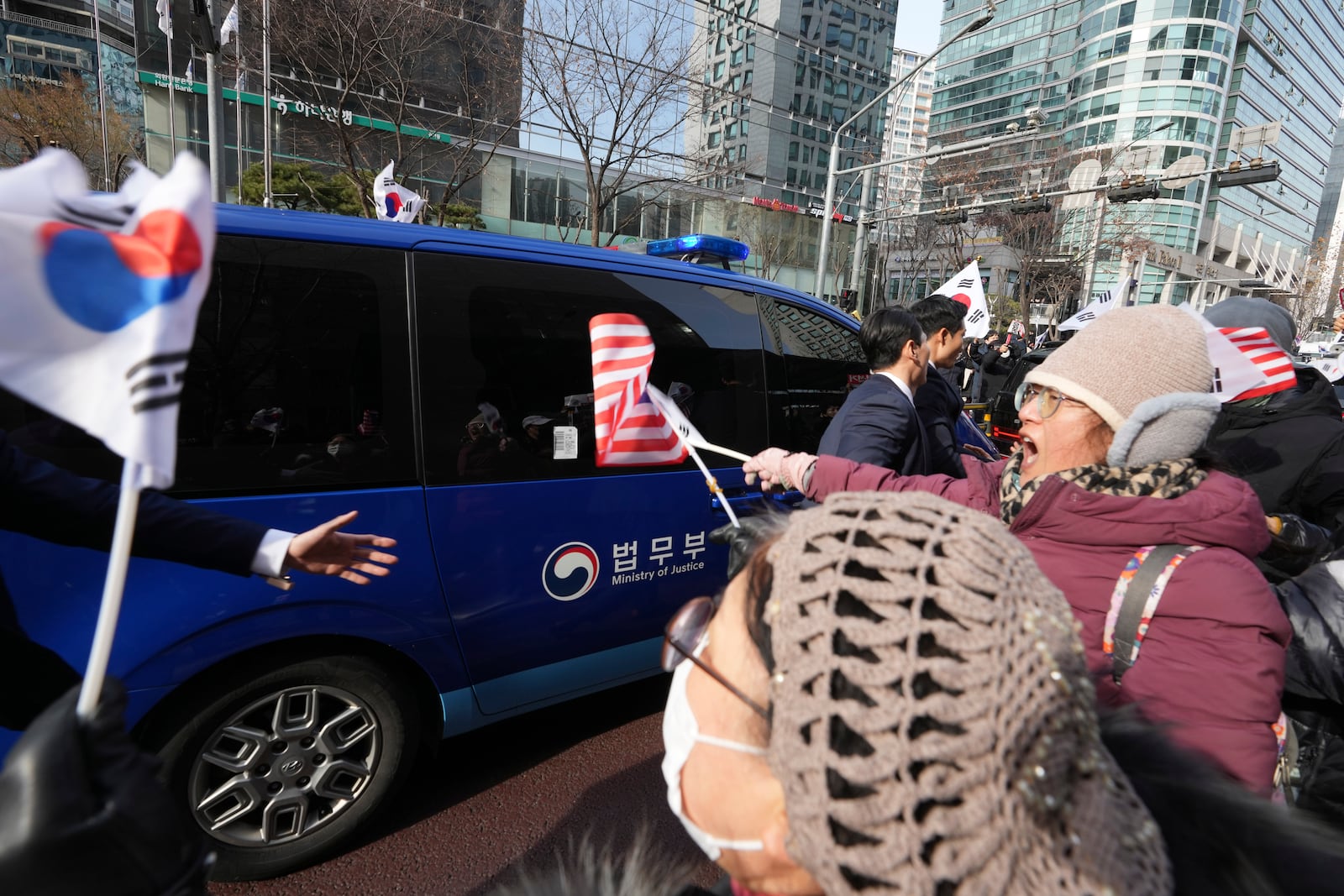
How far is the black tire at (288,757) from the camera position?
2041 mm

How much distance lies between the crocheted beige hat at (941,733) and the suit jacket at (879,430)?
80.2 inches

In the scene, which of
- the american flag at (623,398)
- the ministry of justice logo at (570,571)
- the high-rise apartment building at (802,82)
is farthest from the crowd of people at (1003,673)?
the high-rise apartment building at (802,82)

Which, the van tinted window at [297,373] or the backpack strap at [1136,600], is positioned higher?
the van tinted window at [297,373]

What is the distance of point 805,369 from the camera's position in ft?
11.5

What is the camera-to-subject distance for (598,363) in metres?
2.53

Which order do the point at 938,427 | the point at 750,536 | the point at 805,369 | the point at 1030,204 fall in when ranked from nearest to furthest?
the point at 750,536
the point at 938,427
the point at 805,369
the point at 1030,204

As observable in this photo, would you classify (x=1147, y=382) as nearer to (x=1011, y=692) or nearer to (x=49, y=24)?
(x=1011, y=692)

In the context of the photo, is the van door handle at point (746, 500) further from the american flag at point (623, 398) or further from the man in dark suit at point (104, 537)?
the man in dark suit at point (104, 537)

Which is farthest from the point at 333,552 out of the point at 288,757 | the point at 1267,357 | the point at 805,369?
the point at 1267,357

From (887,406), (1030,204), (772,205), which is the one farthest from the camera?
(772,205)

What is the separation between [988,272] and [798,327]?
41793mm

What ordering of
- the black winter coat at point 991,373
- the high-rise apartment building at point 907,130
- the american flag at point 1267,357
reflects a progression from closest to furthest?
the american flag at point 1267,357 < the black winter coat at point 991,373 < the high-rise apartment building at point 907,130

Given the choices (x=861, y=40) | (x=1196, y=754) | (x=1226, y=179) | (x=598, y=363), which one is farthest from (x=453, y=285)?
(x=861, y=40)

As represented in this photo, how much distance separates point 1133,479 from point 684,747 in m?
1.12
